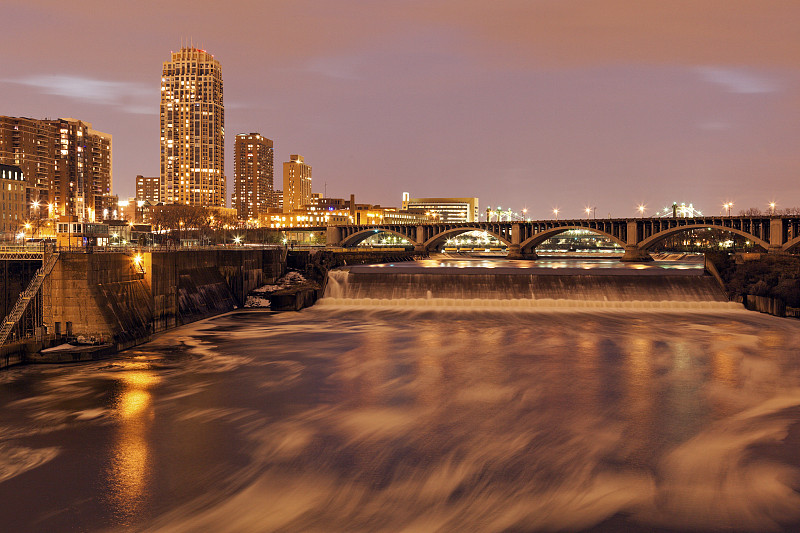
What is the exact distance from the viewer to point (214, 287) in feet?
146

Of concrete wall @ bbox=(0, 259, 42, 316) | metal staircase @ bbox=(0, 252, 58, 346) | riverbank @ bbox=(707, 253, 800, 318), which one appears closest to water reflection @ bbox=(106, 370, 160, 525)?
metal staircase @ bbox=(0, 252, 58, 346)

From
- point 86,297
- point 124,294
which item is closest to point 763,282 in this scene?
point 124,294

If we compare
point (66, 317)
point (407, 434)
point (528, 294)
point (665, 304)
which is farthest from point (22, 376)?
point (665, 304)

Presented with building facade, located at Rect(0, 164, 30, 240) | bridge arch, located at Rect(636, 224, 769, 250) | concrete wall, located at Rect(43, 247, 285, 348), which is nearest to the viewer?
concrete wall, located at Rect(43, 247, 285, 348)

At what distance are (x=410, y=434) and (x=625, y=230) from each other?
12220 cm

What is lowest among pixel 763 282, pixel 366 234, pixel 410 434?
pixel 410 434

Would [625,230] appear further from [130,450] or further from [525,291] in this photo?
[130,450]

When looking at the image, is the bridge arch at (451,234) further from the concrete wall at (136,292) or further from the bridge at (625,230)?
the concrete wall at (136,292)

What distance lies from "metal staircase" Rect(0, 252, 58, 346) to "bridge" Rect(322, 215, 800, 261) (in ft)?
340

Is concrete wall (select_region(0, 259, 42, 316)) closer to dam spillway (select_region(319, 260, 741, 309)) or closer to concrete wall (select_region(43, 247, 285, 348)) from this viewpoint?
concrete wall (select_region(43, 247, 285, 348))

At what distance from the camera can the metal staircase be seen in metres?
26.8

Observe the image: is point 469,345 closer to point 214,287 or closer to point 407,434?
point 407,434

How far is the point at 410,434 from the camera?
1925 centimetres

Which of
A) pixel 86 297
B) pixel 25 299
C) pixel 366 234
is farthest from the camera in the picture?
pixel 366 234
